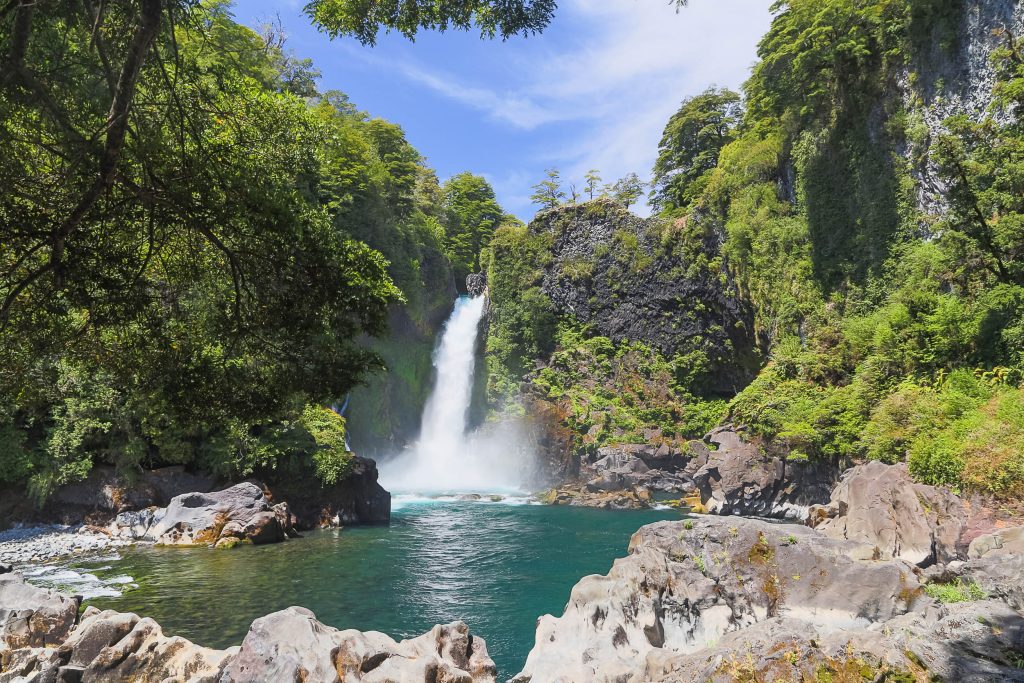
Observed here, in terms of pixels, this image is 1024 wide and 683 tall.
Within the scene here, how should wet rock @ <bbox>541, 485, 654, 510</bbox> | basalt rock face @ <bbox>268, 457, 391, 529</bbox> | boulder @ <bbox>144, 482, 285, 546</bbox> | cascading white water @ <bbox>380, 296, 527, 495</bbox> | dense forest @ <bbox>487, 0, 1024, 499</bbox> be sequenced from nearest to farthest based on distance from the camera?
1. dense forest @ <bbox>487, 0, 1024, 499</bbox>
2. boulder @ <bbox>144, 482, 285, 546</bbox>
3. basalt rock face @ <bbox>268, 457, 391, 529</bbox>
4. wet rock @ <bbox>541, 485, 654, 510</bbox>
5. cascading white water @ <bbox>380, 296, 527, 495</bbox>

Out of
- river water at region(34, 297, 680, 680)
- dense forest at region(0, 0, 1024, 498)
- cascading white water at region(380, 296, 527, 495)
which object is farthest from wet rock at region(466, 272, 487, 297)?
river water at region(34, 297, 680, 680)

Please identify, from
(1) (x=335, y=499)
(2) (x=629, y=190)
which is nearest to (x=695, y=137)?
(2) (x=629, y=190)

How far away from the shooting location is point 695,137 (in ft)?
113

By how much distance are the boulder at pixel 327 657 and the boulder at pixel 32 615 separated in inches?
127

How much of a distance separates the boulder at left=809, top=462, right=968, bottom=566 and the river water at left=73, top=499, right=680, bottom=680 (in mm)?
4759

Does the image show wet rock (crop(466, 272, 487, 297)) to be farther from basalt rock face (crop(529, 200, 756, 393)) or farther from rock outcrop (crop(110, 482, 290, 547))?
rock outcrop (crop(110, 482, 290, 547))

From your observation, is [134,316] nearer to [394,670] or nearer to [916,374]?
[394,670]

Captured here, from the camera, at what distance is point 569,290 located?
102 ft

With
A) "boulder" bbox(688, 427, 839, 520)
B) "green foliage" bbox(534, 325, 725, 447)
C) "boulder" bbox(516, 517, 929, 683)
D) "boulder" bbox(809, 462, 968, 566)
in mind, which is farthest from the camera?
"green foliage" bbox(534, 325, 725, 447)

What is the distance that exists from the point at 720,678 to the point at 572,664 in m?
2.88

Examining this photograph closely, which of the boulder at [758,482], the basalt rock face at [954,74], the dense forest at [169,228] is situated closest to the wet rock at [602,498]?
the boulder at [758,482]

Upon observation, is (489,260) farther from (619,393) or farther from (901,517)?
(901,517)

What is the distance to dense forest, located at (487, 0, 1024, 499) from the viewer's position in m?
12.8

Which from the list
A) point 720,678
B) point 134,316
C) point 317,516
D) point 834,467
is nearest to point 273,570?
point 317,516
